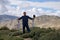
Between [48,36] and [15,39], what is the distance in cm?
256

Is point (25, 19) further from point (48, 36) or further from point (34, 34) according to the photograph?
point (48, 36)

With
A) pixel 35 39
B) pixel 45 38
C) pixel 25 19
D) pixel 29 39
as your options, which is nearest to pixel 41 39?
pixel 45 38

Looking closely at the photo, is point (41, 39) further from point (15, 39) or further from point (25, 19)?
point (25, 19)

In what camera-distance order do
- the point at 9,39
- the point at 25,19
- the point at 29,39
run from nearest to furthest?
the point at 9,39 → the point at 29,39 → the point at 25,19

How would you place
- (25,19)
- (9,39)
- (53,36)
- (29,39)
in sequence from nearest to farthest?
(53,36) → (9,39) → (29,39) → (25,19)

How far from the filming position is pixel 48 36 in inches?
664

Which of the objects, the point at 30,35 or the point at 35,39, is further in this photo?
the point at 30,35

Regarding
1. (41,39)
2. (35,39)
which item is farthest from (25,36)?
(41,39)

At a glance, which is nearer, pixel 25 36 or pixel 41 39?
pixel 41 39

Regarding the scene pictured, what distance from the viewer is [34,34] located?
20.7 meters

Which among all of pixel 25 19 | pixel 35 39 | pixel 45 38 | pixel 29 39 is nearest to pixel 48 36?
pixel 45 38

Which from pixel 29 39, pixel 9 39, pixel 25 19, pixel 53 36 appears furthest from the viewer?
pixel 25 19

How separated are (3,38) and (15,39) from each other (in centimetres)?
92

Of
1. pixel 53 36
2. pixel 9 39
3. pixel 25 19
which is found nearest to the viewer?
pixel 53 36
